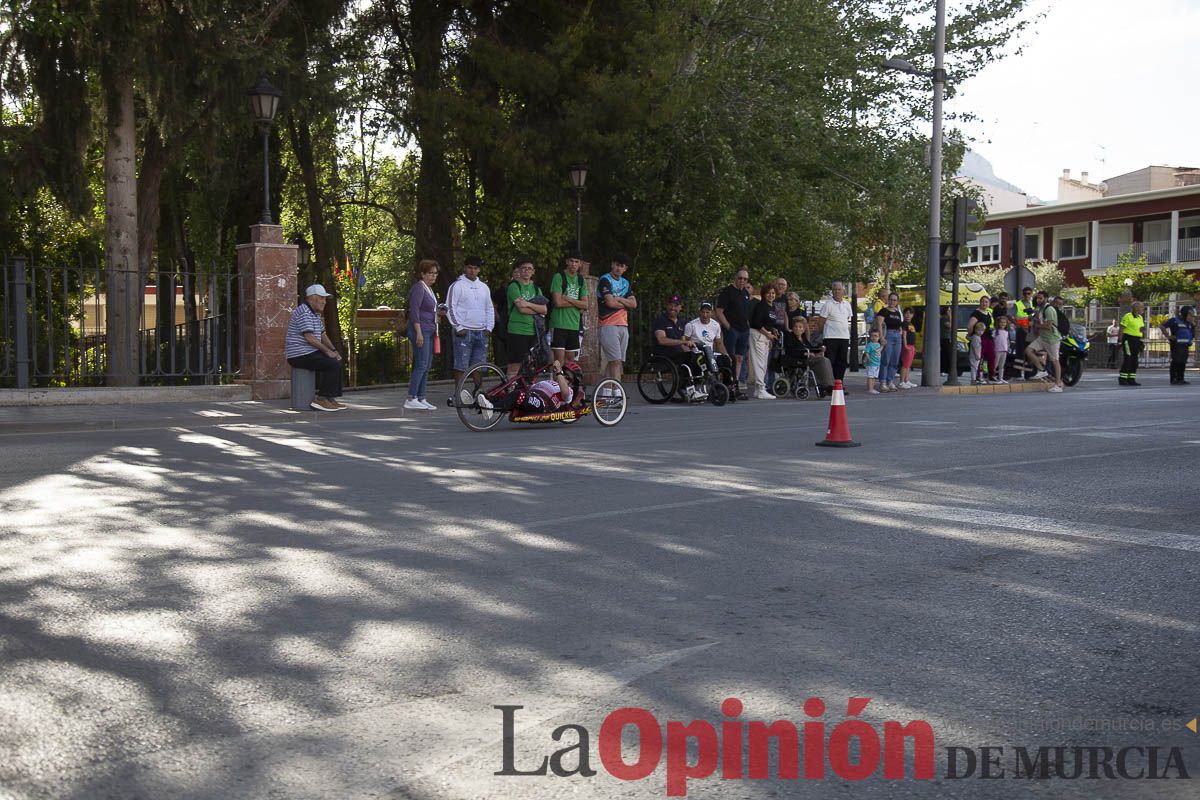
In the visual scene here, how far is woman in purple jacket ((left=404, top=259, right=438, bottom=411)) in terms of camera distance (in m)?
15.5

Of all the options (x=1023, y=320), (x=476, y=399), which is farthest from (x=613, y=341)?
(x=1023, y=320)

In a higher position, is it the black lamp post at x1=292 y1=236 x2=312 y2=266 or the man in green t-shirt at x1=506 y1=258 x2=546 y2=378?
the black lamp post at x1=292 y1=236 x2=312 y2=266

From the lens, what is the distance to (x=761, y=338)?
66.4 ft

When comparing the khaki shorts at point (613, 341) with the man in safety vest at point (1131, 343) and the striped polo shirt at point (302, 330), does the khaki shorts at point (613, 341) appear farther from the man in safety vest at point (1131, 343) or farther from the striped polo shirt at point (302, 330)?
the man in safety vest at point (1131, 343)

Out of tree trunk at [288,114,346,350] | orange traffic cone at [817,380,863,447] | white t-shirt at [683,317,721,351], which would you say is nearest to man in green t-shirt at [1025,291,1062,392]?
white t-shirt at [683,317,721,351]

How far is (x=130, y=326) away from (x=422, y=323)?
520 cm

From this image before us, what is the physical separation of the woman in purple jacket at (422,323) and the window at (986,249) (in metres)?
57.0

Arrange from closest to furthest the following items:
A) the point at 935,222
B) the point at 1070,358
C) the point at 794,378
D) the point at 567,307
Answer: the point at 567,307 < the point at 794,378 < the point at 935,222 < the point at 1070,358

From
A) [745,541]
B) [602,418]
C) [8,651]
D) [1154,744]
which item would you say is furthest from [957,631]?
[602,418]

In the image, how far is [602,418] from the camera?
14.1 metres

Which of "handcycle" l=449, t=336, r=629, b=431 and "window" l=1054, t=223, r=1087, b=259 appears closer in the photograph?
"handcycle" l=449, t=336, r=629, b=431

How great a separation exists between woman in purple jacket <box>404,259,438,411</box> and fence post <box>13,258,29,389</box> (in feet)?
17.5

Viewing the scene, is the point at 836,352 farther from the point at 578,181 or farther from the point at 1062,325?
the point at 1062,325

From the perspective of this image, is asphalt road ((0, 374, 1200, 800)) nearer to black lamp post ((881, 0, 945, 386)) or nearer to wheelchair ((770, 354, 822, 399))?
wheelchair ((770, 354, 822, 399))
